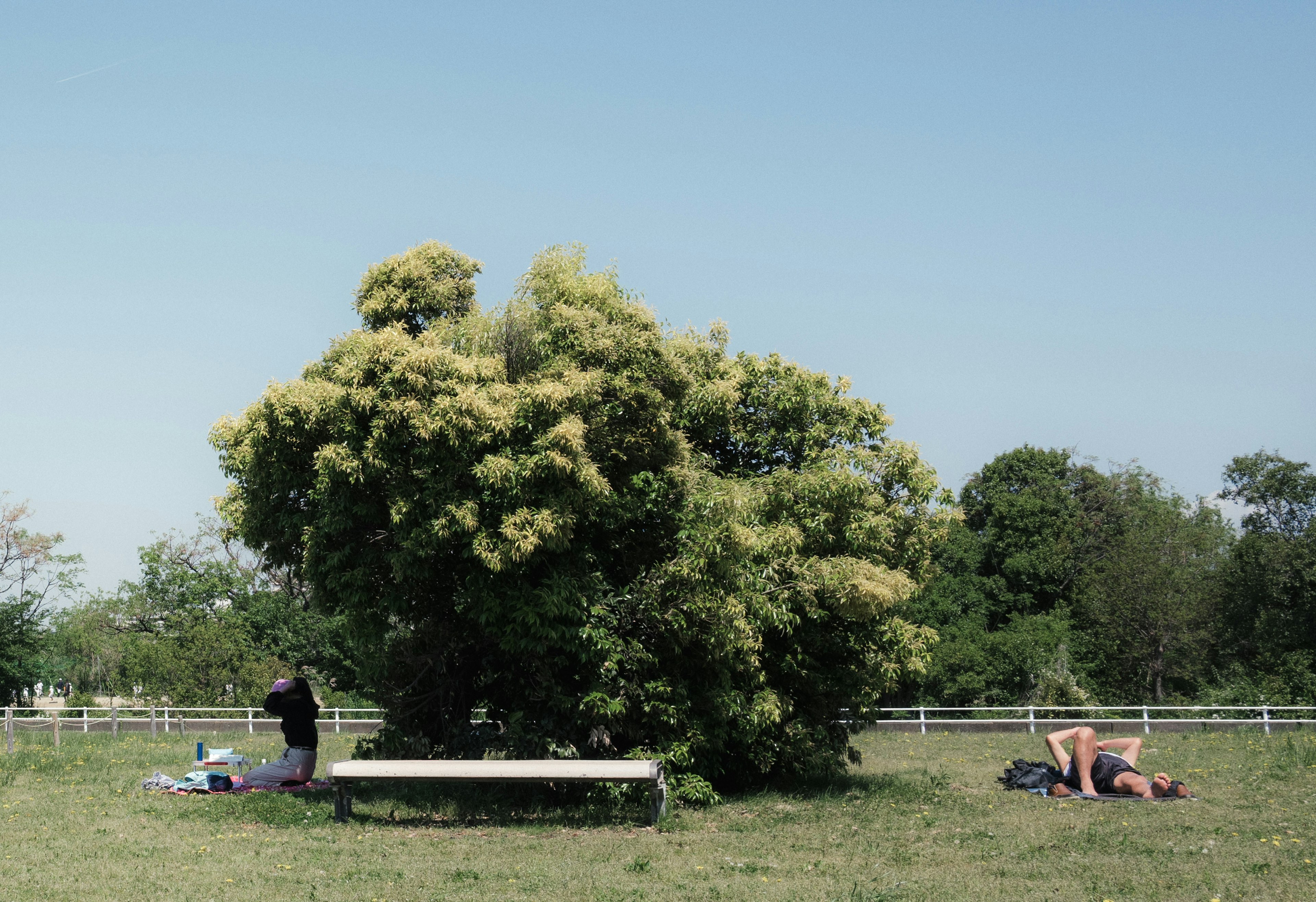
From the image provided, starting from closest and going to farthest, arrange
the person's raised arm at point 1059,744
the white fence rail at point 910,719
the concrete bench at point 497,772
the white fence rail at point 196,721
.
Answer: the concrete bench at point 497,772 → the person's raised arm at point 1059,744 → the white fence rail at point 910,719 → the white fence rail at point 196,721

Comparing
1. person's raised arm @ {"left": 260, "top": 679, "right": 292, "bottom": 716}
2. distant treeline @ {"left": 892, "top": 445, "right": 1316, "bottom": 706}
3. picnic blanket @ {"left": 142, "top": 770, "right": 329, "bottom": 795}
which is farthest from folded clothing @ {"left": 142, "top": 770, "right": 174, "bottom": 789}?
distant treeline @ {"left": 892, "top": 445, "right": 1316, "bottom": 706}

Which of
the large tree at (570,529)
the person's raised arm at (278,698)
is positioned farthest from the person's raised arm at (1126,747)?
the person's raised arm at (278,698)

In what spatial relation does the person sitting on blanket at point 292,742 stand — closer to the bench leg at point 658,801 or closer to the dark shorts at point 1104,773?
the bench leg at point 658,801

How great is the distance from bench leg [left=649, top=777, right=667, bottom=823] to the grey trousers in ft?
15.6

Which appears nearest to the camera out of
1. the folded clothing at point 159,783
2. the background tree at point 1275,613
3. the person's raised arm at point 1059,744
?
the folded clothing at point 159,783

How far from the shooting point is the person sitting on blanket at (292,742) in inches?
530

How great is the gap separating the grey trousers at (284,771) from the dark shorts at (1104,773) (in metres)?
9.45

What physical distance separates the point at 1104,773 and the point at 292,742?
9.99 m

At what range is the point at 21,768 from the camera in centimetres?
1583

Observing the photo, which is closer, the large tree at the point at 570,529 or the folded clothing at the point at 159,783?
the large tree at the point at 570,529

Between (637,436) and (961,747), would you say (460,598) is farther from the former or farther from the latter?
(961,747)

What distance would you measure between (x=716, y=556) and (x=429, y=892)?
550 cm

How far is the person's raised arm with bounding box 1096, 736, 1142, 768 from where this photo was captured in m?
13.4

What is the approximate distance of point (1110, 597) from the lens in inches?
1785
